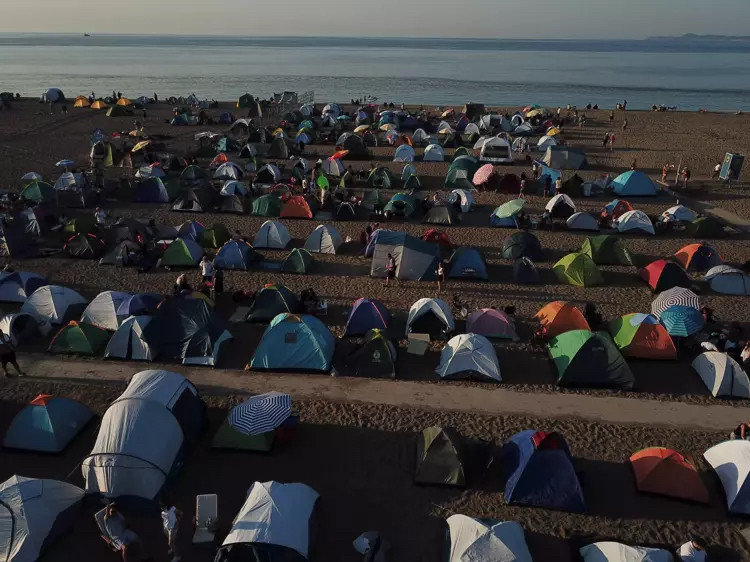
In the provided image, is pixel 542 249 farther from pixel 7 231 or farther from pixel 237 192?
pixel 7 231

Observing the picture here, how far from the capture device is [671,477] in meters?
10.6

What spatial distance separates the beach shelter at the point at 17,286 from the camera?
57.1 ft

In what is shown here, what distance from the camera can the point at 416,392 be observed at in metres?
13.6

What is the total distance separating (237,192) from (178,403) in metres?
18.1

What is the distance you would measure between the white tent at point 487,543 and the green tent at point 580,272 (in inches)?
465

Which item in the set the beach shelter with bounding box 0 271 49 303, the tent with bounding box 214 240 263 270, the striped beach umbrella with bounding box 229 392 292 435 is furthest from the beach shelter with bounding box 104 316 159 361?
the tent with bounding box 214 240 263 270

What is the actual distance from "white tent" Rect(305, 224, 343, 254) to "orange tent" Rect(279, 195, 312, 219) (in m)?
3.85

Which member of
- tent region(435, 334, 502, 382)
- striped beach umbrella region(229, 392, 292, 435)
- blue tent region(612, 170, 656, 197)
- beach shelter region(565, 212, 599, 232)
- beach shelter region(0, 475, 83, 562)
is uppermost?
blue tent region(612, 170, 656, 197)

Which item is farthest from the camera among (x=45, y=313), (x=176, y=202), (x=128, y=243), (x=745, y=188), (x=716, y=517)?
(x=745, y=188)

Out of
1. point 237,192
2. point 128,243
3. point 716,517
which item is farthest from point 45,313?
point 716,517

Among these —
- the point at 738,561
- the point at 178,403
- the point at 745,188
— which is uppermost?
the point at 745,188

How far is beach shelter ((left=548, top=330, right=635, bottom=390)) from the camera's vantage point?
45.0ft

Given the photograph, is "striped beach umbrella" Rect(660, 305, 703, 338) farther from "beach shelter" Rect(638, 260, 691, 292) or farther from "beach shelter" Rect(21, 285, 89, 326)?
"beach shelter" Rect(21, 285, 89, 326)

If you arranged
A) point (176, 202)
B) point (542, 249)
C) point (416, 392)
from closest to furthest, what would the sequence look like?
point (416, 392), point (542, 249), point (176, 202)
